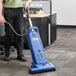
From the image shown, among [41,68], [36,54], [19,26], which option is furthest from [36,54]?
[19,26]

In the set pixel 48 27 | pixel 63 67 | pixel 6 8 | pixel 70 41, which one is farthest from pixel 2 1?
pixel 70 41

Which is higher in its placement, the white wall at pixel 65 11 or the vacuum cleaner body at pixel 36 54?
the vacuum cleaner body at pixel 36 54

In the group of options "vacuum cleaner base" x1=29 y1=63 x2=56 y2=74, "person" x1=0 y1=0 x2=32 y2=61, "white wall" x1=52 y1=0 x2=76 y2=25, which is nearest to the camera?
"vacuum cleaner base" x1=29 y1=63 x2=56 y2=74

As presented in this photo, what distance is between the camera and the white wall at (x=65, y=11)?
855 centimetres

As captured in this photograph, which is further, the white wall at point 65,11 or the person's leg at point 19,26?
the white wall at point 65,11

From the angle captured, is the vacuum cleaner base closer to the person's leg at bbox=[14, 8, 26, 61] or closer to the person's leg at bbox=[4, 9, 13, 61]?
the person's leg at bbox=[14, 8, 26, 61]

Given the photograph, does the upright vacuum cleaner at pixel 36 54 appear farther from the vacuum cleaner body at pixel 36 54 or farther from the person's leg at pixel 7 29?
the person's leg at pixel 7 29

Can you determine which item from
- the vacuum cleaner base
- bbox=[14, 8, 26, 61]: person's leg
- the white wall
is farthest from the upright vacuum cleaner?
the white wall

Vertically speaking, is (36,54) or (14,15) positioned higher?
(14,15)

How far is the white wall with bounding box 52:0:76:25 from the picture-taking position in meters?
8.55

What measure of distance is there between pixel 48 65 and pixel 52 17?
2.14 metres

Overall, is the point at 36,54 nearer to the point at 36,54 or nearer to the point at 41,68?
the point at 36,54

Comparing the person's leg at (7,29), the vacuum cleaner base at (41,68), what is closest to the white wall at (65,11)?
the person's leg at (7,29)

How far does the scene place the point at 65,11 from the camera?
8.62 metres
